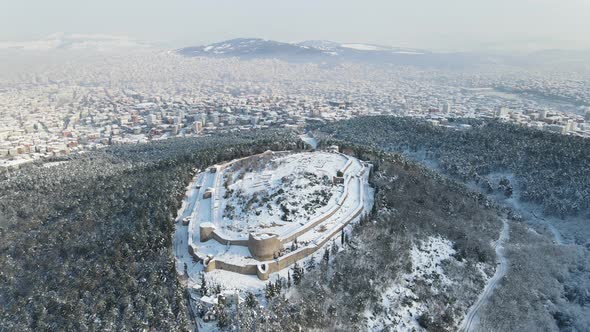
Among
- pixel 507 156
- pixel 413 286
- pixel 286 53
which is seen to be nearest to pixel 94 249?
pixel 413 286

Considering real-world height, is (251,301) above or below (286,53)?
below

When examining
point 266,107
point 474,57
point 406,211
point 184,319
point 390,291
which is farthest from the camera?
point 474,57

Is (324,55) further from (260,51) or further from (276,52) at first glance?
(260,51)

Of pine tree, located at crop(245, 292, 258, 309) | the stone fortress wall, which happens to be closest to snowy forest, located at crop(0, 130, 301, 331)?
the stone fortress wall

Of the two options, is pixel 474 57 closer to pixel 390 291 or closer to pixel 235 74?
pixel 235 74

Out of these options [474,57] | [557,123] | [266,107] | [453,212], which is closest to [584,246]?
[453,212]

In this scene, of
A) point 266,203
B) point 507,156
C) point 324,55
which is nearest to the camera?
point 266,203
